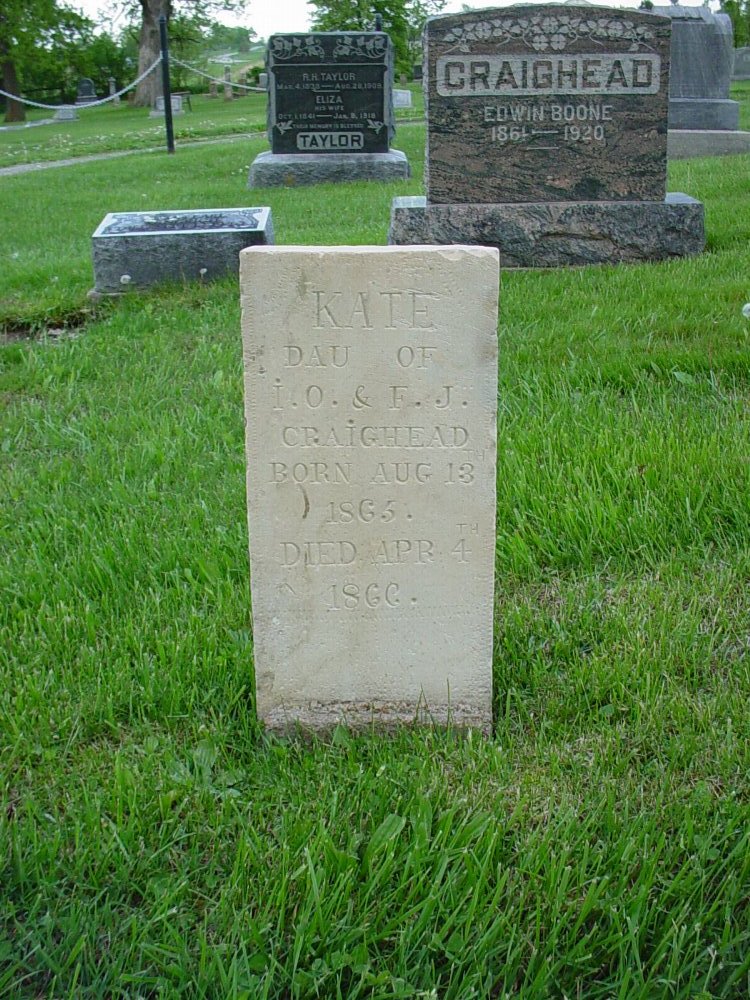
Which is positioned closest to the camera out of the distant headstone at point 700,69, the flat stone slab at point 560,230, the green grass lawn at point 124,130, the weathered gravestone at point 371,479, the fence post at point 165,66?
the weathered gravestone at point 371,479

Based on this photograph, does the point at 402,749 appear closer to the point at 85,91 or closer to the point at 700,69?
the point at 700,69

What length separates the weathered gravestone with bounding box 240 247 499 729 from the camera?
90.3 inches

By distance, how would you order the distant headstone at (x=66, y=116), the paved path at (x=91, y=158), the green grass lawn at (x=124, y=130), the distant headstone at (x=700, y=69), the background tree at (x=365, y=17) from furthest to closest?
the distant headstone at (x=66, y=116), the background tree at (x=365, y=17), the green grass lawn at (x=124, y=130), the paved path at (x=91, y=158), the distant headstone at (x=700, y=69)

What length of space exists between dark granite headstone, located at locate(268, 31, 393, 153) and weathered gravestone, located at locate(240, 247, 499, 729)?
12114 millimetres

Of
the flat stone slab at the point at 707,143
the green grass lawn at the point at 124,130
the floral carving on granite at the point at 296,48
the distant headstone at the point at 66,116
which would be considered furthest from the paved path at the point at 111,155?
the distant headstone at the point at 66,116

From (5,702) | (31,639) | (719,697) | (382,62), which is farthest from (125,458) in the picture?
(382,62)

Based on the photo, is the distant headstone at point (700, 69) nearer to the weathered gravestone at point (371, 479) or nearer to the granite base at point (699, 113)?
the granite base at point (699, 113)

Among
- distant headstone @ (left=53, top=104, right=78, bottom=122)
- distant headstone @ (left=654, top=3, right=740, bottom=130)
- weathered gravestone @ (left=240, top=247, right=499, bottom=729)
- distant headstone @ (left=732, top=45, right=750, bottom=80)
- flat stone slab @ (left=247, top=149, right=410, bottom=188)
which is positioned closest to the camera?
weathered gravestone @ (left=240, top=247, right=499, bottom=729)

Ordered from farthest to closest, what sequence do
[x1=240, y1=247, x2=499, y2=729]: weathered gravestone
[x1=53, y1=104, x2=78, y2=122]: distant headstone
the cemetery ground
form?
[x1=53, y1=104, x2=78, y2=122]: distant headstone < [x1=240, y1=247, x2=499, y2=729]: weathered gravestone < the cemetery ground

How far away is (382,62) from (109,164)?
5708mm

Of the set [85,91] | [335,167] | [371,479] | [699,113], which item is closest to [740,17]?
[85,91]

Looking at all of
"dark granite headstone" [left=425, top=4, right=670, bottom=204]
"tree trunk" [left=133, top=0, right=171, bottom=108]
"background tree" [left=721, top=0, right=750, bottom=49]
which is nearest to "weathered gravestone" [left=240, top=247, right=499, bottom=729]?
"dark granite headstone" [left=425, top=4, right=670, bottom=204]

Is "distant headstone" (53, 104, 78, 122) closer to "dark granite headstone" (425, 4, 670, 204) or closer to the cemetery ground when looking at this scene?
"dark granite headstone" (425, 4, 670, 204)

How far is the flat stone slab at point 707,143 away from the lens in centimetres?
1338
